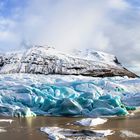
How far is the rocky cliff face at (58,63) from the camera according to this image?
66.7 metres

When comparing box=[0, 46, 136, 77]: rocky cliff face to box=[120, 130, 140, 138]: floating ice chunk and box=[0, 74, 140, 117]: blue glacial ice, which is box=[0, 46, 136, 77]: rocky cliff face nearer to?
box=[0, 74, 140, 117]: blue glacial ice

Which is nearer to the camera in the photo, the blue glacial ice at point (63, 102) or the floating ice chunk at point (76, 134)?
the floating ice chunk at point (76, 134)

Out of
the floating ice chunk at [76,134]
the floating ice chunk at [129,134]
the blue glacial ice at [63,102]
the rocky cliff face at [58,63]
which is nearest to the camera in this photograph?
the floating ice chunk at [76,134]

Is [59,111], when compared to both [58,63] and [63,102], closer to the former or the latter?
[63,102]

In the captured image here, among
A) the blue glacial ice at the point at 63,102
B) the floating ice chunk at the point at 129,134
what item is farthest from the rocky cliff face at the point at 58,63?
the floating ice chunk at the point at 129,134

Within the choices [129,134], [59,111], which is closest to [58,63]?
[59,111]

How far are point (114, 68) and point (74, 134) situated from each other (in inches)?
2439

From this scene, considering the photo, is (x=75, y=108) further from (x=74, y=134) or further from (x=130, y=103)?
(x=74, y=134)

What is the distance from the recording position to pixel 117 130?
8609 millimetres

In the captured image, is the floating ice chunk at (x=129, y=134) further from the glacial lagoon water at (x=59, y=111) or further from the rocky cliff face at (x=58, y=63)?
the rocky cliff face at (x=58, y=63)

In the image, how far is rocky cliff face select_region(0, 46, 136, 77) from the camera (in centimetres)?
6669

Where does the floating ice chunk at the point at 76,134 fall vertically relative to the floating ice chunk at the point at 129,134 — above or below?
above

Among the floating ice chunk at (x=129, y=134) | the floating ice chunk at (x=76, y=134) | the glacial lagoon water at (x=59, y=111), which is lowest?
the floating ice chunk at (x=129, y=134)

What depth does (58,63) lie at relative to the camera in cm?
6794
